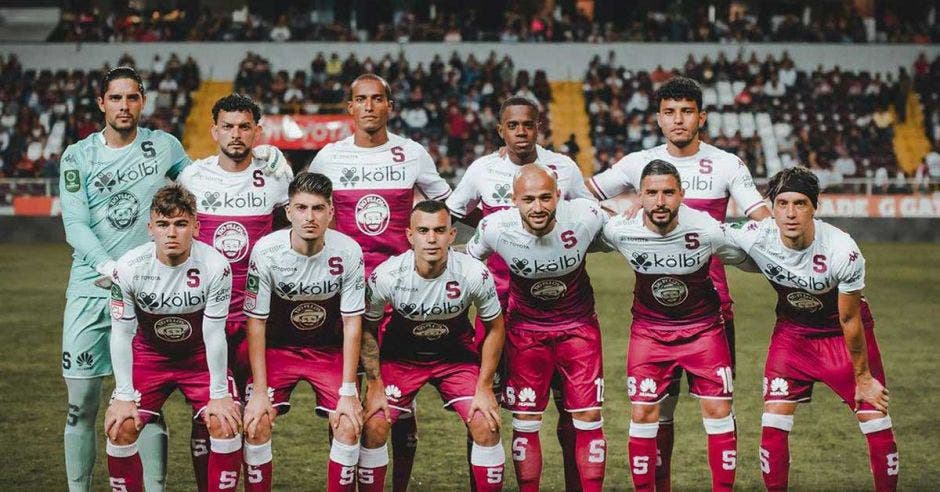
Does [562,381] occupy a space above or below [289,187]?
below

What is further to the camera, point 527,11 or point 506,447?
point 527,11

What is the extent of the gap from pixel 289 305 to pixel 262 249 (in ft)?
1.19

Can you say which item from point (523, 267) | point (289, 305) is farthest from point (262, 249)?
point (523, 267)

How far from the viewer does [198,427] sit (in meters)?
6.12

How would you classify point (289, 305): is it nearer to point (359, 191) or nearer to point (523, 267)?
point (359, 191)

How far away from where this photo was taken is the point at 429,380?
621 centimetres

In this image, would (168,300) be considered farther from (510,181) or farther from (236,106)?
(510,181)

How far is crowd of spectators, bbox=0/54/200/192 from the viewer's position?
2650 centimetres

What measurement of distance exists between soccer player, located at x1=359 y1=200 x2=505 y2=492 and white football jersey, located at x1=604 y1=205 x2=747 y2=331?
0.86 metres

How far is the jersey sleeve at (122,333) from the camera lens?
5.66m

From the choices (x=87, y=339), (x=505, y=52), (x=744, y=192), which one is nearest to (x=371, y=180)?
(x=87, y=339)

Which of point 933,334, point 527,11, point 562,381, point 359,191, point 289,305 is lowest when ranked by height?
point 933,334

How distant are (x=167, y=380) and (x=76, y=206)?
1.20m

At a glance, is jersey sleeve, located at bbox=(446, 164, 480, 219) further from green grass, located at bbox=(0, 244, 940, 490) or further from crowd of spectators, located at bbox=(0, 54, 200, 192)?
crowd of spectators, located at bbox=(0, 54, 200, 192)
